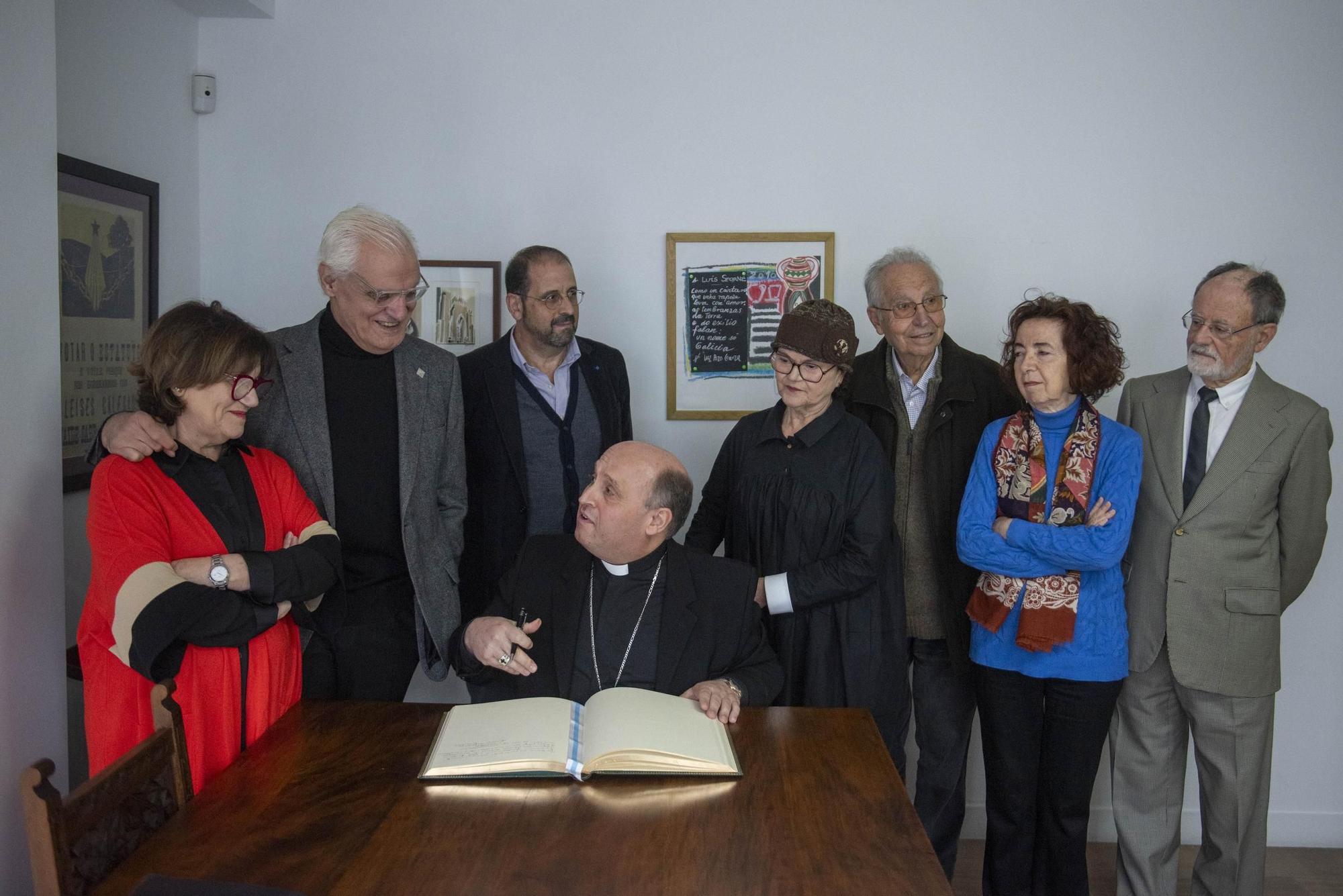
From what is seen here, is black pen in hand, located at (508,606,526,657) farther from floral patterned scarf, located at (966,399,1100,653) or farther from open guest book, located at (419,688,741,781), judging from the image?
floral patterned scarf, located at (966,399,1100,653)

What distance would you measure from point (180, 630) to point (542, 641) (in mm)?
780

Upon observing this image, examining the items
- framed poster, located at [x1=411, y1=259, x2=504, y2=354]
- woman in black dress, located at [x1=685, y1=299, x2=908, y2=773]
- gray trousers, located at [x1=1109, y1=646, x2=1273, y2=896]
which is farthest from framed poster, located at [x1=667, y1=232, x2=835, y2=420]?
gray trousers, located at [x1=1109, y1=646, x2=1273, y2=896]

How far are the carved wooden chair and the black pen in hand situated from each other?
0.66 metres

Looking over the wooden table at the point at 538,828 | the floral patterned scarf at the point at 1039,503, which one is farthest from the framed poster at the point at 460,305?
the wooden table at the point at 538,828

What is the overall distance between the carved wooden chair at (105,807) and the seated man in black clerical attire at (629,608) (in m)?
0.65

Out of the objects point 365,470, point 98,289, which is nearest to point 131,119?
point 98,289

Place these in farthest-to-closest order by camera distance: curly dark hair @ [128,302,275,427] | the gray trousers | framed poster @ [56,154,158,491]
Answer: framed poster @ [56,154,158,491] → the gray trousers → curly dark hair @ [128,302,275,427]

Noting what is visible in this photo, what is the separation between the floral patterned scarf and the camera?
2.65 m

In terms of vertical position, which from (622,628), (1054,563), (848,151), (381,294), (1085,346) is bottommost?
(622,628)

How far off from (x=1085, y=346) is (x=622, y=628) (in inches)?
55.6

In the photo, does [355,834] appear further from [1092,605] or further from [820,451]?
[1092,605]

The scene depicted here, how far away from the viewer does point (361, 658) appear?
2.62 metres

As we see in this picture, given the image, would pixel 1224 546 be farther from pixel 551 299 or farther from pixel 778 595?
pixel 551 299

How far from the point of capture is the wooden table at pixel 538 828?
150 centimetres
